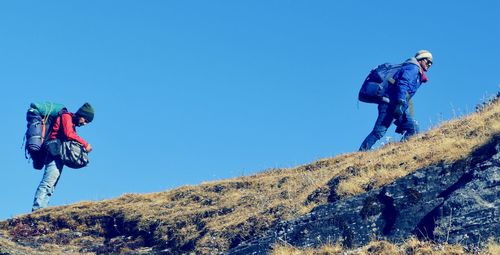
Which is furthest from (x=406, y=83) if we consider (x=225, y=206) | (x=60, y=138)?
(x=60, y=138)

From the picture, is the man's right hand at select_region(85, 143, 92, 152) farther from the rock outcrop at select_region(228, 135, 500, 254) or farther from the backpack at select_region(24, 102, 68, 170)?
the rock outcrop at select_region(228, 135, 500, 254)

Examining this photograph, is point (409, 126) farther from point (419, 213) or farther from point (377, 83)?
point (419, 213)

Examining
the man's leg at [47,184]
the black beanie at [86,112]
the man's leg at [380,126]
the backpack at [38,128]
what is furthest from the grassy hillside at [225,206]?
the black beanie at [86,112]

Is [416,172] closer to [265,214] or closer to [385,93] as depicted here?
[265,214]

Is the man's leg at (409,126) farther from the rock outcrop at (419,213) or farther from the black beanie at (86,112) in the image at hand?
the black beanie at (86,112)

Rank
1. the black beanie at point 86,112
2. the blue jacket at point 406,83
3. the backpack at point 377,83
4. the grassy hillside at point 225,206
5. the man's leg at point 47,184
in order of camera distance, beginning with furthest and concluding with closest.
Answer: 1. the black beanie at point 86,112
2. the man's leg at point 47,184
3. the backpack at point 377,83
4. the blue jacket at point 406,83
5. the grassy hillside at point 225,206

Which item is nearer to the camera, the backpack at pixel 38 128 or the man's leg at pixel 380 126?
the man's leg at pixel 380 126

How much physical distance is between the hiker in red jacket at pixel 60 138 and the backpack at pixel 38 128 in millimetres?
188

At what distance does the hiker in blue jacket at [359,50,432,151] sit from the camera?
2080 cm

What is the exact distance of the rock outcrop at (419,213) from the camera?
13625 millimetres

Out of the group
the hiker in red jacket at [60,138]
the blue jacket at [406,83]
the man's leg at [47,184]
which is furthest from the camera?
the hiker in red jacket at [60,138]

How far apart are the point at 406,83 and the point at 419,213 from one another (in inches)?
273

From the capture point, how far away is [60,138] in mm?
22750

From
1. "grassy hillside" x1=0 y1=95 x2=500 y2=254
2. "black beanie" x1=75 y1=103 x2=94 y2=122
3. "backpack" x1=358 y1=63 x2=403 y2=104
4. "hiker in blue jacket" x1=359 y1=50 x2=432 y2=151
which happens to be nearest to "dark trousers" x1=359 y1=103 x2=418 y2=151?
"hiker in blue jacket" x1=359 y1=50 x2=432 y2=151
